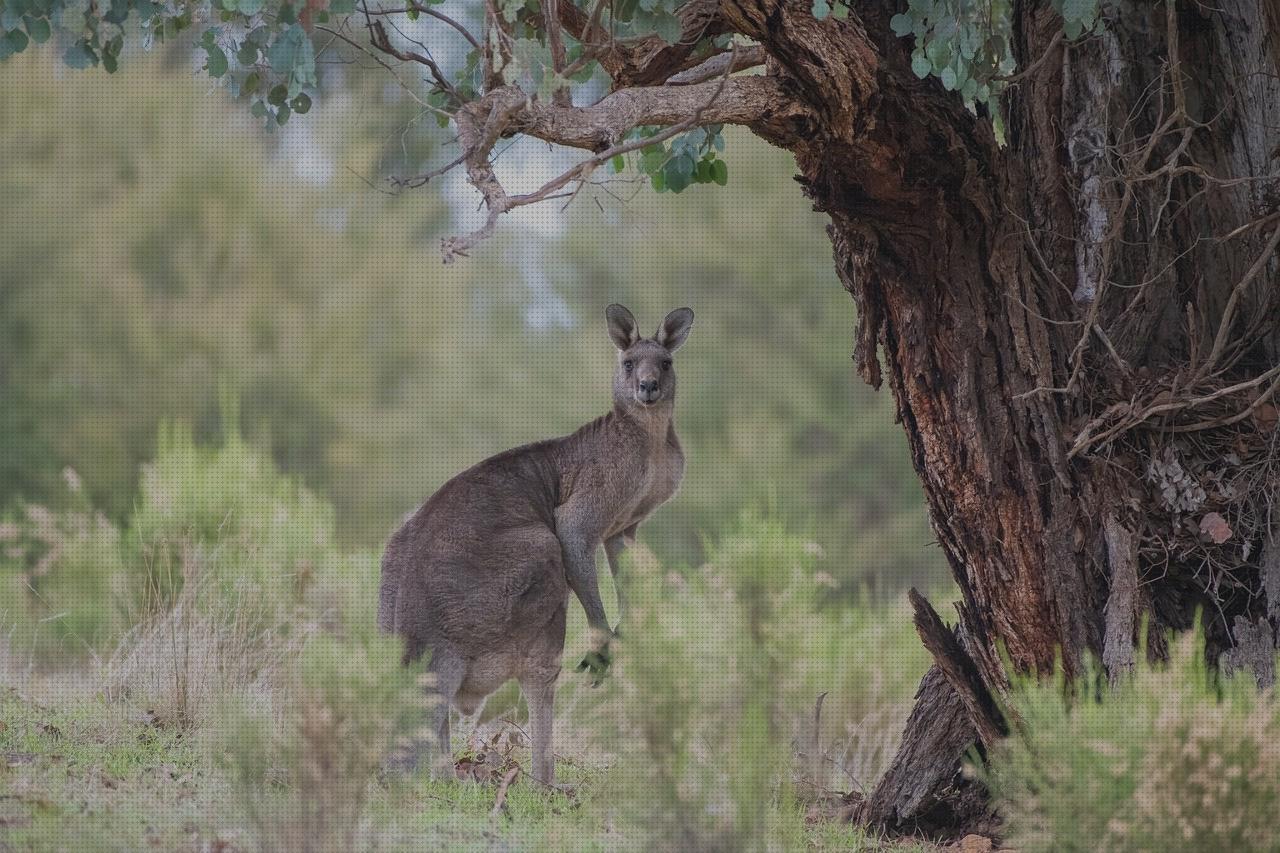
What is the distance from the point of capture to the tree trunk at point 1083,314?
18.1ft

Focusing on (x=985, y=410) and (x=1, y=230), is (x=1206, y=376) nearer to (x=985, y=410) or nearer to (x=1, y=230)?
(x=985, y=410)

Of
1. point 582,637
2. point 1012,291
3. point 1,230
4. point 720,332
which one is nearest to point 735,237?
point 720,332

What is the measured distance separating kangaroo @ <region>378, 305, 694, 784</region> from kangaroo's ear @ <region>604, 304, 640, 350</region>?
0.28 meters

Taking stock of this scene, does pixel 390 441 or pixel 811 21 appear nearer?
pixel 811 21

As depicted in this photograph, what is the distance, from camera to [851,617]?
10383mm

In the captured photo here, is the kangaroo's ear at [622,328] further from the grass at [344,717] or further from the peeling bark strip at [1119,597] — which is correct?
the peeling bark strip at [1119,597]

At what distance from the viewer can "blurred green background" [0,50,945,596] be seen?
22.6 metres

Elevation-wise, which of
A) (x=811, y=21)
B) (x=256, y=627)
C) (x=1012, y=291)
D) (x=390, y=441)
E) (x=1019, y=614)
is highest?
(x=390, y=441)

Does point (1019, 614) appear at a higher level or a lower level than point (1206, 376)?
lower

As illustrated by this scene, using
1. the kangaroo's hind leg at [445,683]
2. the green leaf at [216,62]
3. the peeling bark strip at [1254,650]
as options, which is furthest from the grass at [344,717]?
the green leaf at [216,62]

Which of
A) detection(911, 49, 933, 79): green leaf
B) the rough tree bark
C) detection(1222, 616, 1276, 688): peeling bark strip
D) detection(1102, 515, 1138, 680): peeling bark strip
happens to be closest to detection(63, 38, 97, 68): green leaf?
the rough tree bark

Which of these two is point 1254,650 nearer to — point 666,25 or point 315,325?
point 666,25

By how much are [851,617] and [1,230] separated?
660 inches

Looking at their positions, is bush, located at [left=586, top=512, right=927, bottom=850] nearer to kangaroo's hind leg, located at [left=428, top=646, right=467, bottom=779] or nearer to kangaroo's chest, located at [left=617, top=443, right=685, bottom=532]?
kangaroo's hind leg, located at [left=428, top=646, right=467, bottom=779]
